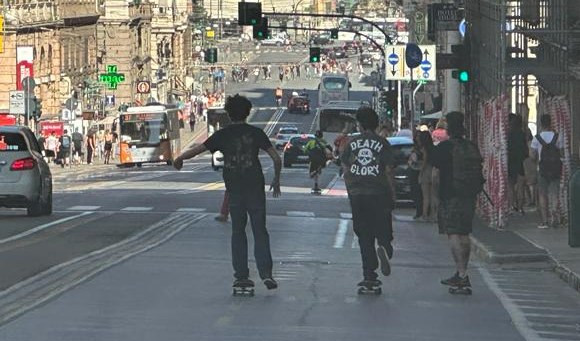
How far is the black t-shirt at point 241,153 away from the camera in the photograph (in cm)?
1549

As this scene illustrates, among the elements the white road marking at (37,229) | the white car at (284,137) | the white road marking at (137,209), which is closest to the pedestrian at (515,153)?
the white road marking at (137,209)

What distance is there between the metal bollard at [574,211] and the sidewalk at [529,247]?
38cm

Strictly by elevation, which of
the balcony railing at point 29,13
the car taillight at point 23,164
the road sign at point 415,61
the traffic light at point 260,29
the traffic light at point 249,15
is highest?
the balcony railing at point 29,13

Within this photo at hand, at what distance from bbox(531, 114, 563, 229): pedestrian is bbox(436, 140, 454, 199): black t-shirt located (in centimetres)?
899

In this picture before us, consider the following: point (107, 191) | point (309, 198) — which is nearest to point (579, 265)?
point (309, 198)

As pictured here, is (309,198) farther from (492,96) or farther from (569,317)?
(569,317)

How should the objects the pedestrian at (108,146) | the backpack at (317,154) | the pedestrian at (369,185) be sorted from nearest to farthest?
the pedestrian at (369,185) → the backpack at (317,154) → the pedestrian at (108,146)

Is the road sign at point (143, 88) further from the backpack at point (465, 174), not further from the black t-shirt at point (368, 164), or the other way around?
the black t-shirt at point (368, 164)

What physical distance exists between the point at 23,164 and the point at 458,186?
1421 centimetres

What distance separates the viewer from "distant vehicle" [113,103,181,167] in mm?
77938

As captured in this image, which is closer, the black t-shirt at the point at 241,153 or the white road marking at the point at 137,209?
the black t-shirt at the point at 241,153

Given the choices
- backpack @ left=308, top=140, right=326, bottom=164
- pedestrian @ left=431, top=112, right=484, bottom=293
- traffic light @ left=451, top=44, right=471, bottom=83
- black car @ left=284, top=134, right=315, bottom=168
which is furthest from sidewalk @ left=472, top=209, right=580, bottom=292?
black car @ left=284, top=134, right=315, bottom=168

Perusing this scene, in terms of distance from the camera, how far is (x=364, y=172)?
53.2 ft

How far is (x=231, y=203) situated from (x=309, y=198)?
24572 mm
